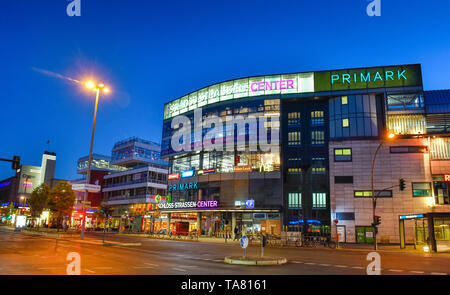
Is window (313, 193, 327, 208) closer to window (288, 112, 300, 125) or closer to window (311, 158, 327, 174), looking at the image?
window (311, 158, 327, 174)

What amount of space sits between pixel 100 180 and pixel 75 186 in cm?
7674

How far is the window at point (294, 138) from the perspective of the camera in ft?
198

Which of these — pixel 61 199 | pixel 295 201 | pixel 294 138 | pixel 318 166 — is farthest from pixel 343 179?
pixel 61 199

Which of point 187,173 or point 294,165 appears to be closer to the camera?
point 294,165

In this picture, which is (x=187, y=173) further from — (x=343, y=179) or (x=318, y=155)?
(x=343, y=179)

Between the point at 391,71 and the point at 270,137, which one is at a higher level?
the point at 391,71

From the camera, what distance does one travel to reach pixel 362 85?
5688 centimetres

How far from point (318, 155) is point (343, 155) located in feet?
15.0

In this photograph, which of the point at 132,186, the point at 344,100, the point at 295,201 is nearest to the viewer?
the point at 344,100

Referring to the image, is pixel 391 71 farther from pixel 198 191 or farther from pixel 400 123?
pixel 198 191

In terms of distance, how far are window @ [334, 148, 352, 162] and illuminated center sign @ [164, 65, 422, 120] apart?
430 inches

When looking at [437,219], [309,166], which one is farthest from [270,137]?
[437,219]

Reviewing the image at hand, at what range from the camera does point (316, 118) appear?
6025cm

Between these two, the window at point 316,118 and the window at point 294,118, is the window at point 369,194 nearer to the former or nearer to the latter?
the window at point 316,118
